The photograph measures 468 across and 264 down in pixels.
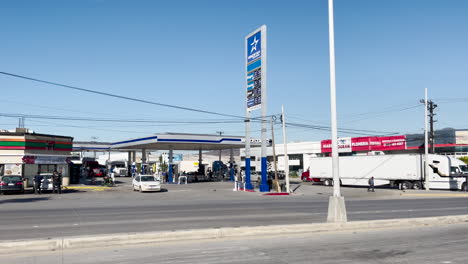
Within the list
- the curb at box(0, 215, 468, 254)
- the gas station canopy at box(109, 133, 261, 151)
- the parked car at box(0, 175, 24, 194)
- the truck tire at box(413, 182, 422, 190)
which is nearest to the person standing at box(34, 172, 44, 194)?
the parked car at box(0, 175, 24, 194)

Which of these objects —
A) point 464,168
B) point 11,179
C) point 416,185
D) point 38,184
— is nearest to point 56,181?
point 38,184

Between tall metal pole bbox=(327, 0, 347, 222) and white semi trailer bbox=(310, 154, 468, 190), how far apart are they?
3017cm

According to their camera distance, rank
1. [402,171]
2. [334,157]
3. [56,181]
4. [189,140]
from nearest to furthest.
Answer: [334,157], [56,181], [402,171], [189,140]

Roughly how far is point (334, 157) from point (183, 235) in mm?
5959

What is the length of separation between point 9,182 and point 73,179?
1753cm

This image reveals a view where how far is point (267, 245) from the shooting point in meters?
10.8

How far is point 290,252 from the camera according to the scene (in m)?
9.93

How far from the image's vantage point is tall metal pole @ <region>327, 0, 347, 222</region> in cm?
1403

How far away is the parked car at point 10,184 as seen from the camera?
108ft

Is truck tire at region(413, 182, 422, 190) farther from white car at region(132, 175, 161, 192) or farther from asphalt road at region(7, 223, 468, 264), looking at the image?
asphalt road at region(7, 223, 468, 264)

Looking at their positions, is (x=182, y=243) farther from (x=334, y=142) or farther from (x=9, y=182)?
(x=9, y=182)

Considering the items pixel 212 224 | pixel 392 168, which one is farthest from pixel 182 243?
pixel 392 168

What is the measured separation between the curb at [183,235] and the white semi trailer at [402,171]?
92.1 feet

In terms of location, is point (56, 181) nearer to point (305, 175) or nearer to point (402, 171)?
point (402, 171)
